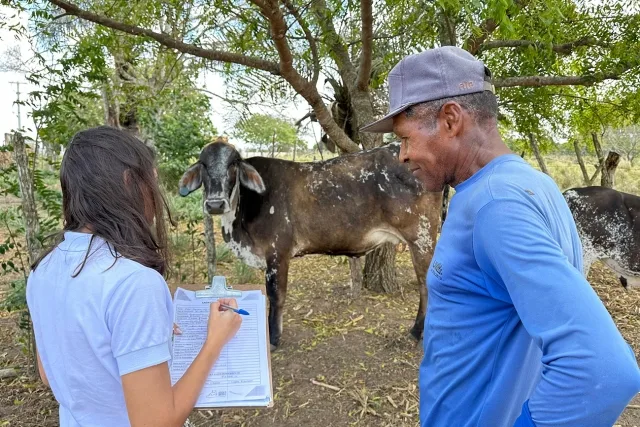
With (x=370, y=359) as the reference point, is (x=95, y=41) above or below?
above

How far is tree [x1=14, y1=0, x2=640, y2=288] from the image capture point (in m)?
4.39

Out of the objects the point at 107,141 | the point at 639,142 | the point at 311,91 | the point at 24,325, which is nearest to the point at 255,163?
the point at 311,91

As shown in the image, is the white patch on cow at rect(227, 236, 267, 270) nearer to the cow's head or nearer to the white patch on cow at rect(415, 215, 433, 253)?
the cow's head

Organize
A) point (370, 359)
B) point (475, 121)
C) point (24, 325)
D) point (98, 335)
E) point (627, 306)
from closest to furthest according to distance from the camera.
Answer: point (98, 335) < point (475, 121) < point (24, 325) < point (370, 359) < point (627, 306)

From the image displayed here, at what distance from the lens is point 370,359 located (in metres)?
4.77

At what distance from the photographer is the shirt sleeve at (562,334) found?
1013 mm

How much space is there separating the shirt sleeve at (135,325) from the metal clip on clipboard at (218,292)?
2.71 feet

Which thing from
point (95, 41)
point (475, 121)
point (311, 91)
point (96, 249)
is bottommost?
point (96, 249)

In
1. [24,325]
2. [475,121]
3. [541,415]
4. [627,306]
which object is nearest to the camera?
[541,415]

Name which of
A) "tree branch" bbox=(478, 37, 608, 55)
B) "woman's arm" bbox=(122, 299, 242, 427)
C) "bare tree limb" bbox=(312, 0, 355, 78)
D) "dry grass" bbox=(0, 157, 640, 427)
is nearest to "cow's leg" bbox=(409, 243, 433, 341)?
"dry grass" bbox=(0, 157, 640, 427)

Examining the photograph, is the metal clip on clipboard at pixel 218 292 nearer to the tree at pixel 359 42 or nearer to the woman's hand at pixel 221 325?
the woman's hand at pixel 221 325

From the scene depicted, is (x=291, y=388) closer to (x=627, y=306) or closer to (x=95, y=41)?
(x=95, y=41)

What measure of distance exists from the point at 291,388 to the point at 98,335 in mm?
3226

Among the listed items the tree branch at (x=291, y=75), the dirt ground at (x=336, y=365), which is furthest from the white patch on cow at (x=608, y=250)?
the tree branch at (x=291, y=75)
